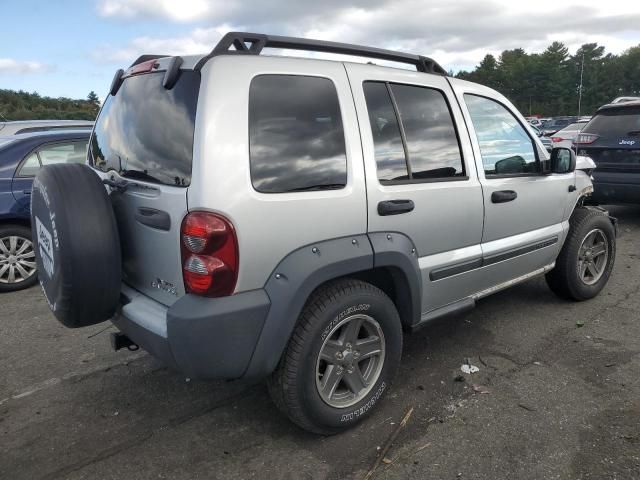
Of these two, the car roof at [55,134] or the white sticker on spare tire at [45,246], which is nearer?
the white sticker on spare tire at [45,246]

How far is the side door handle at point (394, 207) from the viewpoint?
276 centimetres

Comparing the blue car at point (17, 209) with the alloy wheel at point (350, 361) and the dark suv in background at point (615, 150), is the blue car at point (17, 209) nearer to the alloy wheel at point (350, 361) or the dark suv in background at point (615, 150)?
the alloy wheel at point (350, 361)

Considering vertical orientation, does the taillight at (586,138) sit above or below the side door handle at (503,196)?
above

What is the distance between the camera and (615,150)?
277 inches

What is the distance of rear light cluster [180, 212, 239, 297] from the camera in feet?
7.25

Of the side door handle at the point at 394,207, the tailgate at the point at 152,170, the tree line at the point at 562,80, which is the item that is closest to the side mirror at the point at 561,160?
the side door handle at the point at 394,207

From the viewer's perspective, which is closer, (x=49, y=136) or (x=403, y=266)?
(x=403, y=266)

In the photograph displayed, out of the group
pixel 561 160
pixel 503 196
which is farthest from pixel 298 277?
pixel 561 160

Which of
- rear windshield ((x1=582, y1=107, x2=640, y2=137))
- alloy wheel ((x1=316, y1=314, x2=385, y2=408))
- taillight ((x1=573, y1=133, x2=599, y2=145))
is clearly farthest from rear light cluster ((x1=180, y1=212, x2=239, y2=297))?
taillight ((x1=573, y1=133, x2=599, y2=145))

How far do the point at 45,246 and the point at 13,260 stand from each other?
3118mm

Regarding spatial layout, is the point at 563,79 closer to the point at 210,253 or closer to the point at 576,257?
the point at 576,257

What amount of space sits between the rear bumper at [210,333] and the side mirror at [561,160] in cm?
269

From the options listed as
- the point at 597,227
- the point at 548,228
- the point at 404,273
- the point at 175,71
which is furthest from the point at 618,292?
the point at 175,71

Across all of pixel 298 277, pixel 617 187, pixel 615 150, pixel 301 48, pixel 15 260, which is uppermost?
pixel 301 48
